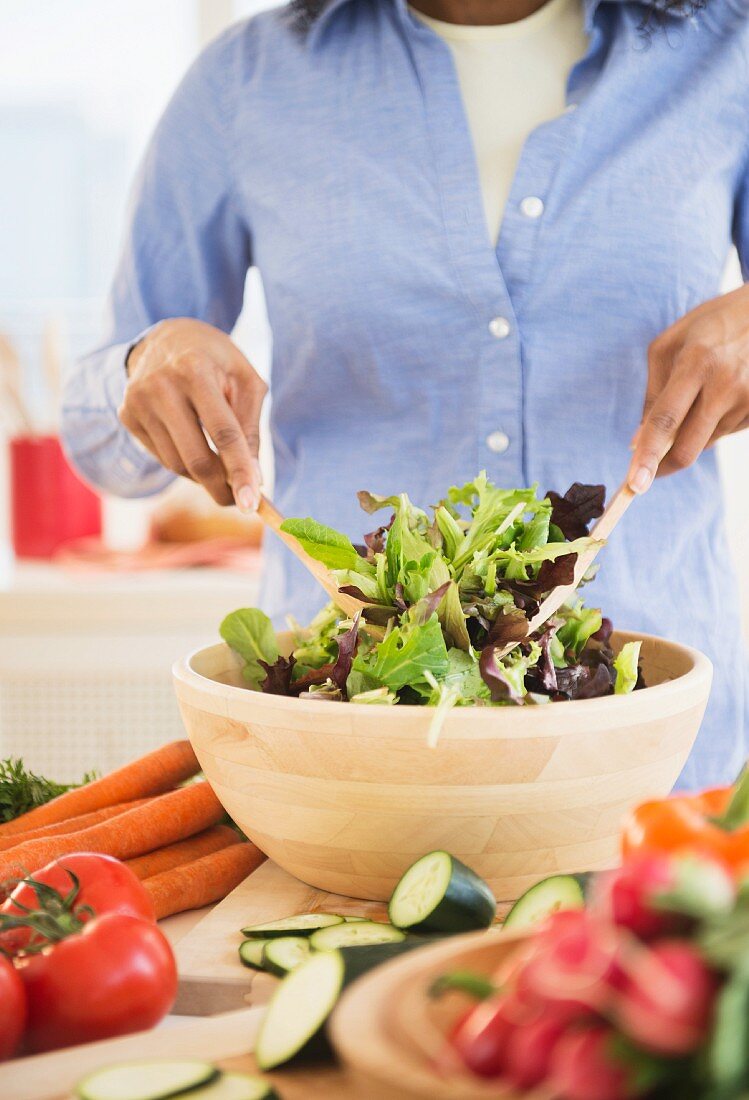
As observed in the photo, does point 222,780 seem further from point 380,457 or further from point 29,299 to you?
point 29,299

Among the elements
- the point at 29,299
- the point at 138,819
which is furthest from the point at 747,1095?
the point at 29,299

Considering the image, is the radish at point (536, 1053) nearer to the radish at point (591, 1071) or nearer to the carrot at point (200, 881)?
the radish at point (591, 1071)

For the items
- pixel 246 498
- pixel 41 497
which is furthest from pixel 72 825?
pixel 41 497

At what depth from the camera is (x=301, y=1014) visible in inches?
26.0

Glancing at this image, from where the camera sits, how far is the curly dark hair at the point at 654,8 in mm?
1434

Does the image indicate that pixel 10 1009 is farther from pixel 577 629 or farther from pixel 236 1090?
pixel 577 629

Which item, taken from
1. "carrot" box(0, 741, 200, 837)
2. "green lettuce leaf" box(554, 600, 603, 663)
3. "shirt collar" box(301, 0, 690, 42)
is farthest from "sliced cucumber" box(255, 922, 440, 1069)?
"shirt collar" box(301, 0, 690, 42)

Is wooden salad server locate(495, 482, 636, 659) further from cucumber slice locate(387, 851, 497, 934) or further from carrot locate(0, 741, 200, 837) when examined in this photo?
carrot locate(0, 741, 200, 837)

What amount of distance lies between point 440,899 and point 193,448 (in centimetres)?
62

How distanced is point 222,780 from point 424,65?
98cm

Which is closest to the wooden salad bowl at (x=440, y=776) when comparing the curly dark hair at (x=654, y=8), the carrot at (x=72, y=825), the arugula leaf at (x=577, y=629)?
the arugula leaf at (x=577, y=629)

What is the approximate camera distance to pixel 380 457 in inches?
58.7

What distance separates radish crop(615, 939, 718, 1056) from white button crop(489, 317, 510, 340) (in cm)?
106

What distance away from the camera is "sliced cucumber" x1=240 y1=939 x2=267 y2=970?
847 millimetres
